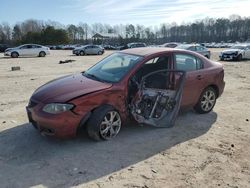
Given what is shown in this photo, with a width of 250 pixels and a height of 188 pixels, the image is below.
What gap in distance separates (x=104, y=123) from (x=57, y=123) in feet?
2.70

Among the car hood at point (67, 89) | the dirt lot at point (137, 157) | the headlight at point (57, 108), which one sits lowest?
the dirt lot at point (137, 157)

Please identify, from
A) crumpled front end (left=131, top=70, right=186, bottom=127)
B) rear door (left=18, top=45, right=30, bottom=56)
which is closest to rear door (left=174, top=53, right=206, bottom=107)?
crumpled front end (left=131, top=70, right=186, bottom=127)

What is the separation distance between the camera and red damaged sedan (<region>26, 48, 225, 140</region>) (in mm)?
4957

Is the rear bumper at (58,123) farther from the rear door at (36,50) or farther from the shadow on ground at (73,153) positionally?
the rear door at (36,50)

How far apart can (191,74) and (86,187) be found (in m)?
3.68

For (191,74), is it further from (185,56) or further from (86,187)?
(86,187)

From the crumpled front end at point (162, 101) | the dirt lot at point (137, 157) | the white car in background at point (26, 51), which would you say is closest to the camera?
the dirt lot at point (137, 157)

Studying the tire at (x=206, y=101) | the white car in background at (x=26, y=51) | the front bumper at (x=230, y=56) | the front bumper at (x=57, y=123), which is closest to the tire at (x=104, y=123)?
the front bumper at (x=57, y=123)

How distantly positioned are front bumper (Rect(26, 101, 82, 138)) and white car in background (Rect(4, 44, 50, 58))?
97.5ft

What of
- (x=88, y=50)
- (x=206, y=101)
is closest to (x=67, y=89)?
(x=206, y=101)

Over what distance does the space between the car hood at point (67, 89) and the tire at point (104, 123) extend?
1.30ft

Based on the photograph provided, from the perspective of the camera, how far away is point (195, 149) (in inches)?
199

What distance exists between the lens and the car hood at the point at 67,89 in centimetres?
503

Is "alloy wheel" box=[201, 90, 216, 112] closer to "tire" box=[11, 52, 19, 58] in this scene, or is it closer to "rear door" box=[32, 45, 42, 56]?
"tire" box=[11, 52, 19, 58]
